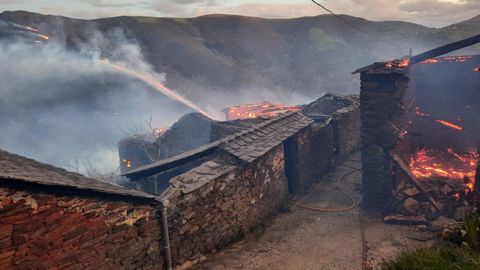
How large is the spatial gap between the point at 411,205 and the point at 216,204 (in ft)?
20.4

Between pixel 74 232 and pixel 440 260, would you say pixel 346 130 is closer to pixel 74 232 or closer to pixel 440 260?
A: pixel 440 260

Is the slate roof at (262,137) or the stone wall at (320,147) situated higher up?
the slate roof at (262,137)

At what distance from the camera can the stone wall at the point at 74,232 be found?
4789 millimetres

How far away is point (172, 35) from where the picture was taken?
58125 mm

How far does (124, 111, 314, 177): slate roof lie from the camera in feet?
30.4

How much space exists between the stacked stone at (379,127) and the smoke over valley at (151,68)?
22.4 meters

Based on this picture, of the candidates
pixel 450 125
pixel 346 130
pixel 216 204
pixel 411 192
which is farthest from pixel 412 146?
pixel 216 204

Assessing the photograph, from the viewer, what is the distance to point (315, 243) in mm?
9336

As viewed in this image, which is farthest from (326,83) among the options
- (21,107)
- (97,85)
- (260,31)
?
(21,107)

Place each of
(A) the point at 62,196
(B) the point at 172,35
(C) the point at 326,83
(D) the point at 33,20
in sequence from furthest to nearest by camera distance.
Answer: (B) the point at 172,35 < (C) the point at 326,83 < (D) the point at 33,20 < (A) the point at 62,196

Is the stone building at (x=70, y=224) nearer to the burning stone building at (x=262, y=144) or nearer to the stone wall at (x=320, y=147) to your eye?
the burning stone building at (x=262, y=144)

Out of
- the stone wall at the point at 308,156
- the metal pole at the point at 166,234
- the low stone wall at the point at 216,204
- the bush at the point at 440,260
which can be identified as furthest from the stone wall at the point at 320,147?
the bush at the point at 440,260

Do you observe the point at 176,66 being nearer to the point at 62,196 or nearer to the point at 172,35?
the point at 172,35

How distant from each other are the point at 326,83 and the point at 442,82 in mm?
40160
